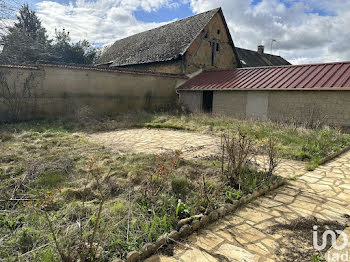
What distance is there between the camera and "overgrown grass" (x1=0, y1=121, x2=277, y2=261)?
8.58ft

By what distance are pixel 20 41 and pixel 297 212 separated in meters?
13.5

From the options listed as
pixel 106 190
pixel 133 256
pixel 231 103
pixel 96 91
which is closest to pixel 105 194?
pixel 106 190

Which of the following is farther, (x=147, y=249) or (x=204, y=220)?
(x=204, y=220)

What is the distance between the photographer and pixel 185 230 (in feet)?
9.75

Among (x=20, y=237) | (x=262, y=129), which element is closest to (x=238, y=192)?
(x=20, y=237)

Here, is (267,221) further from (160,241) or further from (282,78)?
(282,78)

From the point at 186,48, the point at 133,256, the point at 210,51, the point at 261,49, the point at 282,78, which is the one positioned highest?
the point at 261,49

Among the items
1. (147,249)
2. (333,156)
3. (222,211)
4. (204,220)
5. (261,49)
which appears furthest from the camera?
(261,49)

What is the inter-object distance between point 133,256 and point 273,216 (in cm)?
218

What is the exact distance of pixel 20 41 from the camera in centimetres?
1133

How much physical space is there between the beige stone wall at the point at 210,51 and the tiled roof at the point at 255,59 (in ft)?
12.1

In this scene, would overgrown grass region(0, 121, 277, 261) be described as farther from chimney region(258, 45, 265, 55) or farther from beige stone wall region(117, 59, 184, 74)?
chimney region(258, 45, 265, 55)

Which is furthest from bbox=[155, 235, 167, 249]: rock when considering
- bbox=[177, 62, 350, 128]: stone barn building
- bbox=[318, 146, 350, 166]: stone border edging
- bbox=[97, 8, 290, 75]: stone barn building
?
bbox=[97, 8, 290, 75]: stone barn building

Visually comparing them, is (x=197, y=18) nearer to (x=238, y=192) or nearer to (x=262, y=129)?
(x=262, y=129)
